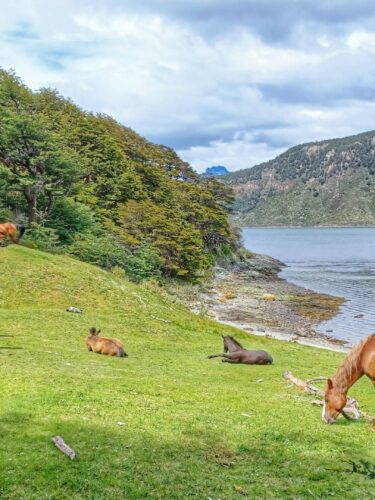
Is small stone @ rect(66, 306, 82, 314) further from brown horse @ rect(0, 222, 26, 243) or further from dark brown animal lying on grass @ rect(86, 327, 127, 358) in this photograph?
brown horse @ rect(0, 222, 26, 243)

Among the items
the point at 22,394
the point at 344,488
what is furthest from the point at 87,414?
the point at 344,488

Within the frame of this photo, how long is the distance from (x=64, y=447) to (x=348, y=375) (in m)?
6.34

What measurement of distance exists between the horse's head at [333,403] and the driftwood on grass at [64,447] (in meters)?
5.90

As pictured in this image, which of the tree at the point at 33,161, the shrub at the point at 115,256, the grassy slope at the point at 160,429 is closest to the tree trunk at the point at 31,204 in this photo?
the tree at the point at 33,161

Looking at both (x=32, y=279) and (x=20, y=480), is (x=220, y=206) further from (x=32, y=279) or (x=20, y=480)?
(x=20, y=480)

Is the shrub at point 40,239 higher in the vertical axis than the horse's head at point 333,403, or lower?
higher

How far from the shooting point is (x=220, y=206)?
88.5 m

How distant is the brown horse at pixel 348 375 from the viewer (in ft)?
34.2

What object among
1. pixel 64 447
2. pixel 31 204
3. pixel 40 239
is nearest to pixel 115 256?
pixel 40 239

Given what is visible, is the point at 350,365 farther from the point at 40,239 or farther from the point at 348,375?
the point at 40,239

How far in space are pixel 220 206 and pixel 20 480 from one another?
82.8 meters

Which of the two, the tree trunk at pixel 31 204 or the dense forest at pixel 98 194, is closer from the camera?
the dense forest at pixel 98 194

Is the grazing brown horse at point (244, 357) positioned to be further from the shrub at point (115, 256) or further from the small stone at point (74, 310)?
the shrub at point (115, 256)

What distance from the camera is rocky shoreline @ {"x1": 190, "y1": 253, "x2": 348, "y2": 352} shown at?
42466 millimetres
